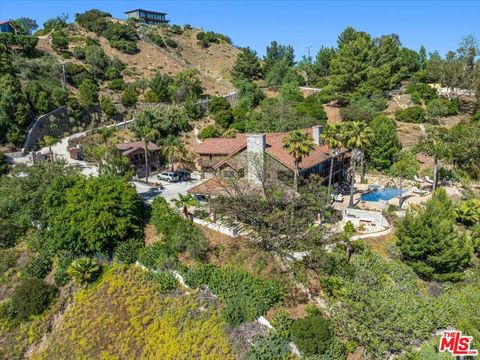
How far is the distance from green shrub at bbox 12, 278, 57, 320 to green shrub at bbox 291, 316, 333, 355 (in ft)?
67.9

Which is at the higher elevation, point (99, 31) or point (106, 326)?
point (99, 31)

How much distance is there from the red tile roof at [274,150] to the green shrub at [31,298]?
78.2ft

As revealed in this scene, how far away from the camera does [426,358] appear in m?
23.3

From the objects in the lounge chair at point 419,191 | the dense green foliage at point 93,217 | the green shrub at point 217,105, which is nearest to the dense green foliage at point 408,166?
the lounge chair at point 419,191

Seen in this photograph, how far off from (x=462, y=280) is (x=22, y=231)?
41322 mm

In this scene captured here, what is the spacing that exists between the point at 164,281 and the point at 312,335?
12649 millimetres

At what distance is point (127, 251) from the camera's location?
34250mm

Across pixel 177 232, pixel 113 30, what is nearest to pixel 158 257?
pixel 177 232

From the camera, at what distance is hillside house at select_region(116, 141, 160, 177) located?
54625 millimetres

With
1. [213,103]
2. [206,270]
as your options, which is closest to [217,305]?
[206,270]

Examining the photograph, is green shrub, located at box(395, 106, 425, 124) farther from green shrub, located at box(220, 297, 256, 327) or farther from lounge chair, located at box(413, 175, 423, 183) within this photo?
green shrub, located at box(220, 297, 256, 327)

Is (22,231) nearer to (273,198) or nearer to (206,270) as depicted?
(206,270)
